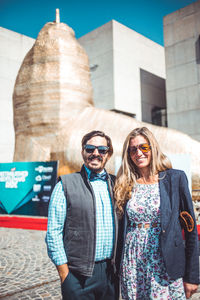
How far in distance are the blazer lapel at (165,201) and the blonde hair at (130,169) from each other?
3.8 inches

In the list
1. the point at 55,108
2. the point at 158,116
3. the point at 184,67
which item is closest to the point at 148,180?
the point at 55,108

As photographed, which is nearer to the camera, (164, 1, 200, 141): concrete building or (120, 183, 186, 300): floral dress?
(120, 183, 186, 300): floral dress

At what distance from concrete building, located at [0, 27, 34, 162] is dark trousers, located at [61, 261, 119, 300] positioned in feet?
49.1

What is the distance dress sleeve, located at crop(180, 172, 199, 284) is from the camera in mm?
1444

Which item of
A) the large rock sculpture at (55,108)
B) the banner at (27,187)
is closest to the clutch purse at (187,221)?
the banner at (27,187)

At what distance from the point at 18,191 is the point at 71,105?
88.6 inches

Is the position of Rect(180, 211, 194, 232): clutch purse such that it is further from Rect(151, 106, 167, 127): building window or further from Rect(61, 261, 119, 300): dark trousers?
Rect(151, 106, 167, 127): building window

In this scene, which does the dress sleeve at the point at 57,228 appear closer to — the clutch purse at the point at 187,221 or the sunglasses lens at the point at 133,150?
the sunglasses lens at the point at 133,150

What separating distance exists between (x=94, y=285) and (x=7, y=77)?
16.3m

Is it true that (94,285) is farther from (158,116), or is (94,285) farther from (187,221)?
(158,116)

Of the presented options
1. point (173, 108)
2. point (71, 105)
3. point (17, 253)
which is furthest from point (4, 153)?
point (17, 253)

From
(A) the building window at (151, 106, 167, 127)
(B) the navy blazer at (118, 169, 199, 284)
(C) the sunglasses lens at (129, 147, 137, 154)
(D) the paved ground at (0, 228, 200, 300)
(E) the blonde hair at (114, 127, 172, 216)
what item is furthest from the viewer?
(A) the building window at (151, 106, 167, 127)

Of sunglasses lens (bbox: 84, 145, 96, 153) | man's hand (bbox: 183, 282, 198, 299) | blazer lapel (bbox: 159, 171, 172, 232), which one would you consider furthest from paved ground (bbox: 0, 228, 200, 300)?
sunglasses lens (bbox: 84, 145, 96, 153)

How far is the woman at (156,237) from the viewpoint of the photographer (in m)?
1.45
